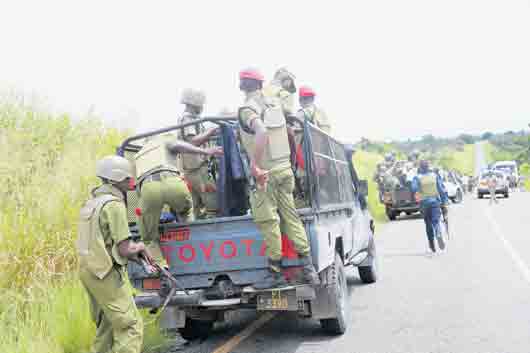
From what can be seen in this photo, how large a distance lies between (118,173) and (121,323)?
106 centimetres

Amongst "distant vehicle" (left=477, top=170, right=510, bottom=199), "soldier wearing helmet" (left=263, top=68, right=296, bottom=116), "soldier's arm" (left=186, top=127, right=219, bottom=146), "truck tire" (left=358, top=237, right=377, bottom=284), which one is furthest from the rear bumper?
"distant vehicle" (left=477, top=170, right=510, bottom=199)

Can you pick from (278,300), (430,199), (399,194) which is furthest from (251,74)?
(399,194)

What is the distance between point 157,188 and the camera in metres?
5.38

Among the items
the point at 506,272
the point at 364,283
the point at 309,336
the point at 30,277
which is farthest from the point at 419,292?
the point at 30,277

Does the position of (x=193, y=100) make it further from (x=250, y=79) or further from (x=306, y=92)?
(x=306, y=92)

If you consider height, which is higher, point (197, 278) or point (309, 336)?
point (197, 278)

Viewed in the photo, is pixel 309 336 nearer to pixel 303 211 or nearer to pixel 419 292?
pixel 303 211

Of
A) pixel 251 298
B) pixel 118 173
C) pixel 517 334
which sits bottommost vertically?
pixel 517 334

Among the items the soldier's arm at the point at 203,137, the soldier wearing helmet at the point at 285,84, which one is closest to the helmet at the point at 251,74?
the soldier's arm at the point at 203,137

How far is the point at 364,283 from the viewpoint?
9.27m

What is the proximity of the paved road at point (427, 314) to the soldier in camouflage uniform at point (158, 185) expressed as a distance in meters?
1.33

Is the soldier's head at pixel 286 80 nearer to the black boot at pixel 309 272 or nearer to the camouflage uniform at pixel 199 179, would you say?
the camouflage uniform at pixel 199 179

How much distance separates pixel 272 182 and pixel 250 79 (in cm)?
101

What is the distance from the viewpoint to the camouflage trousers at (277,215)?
5.21 m
